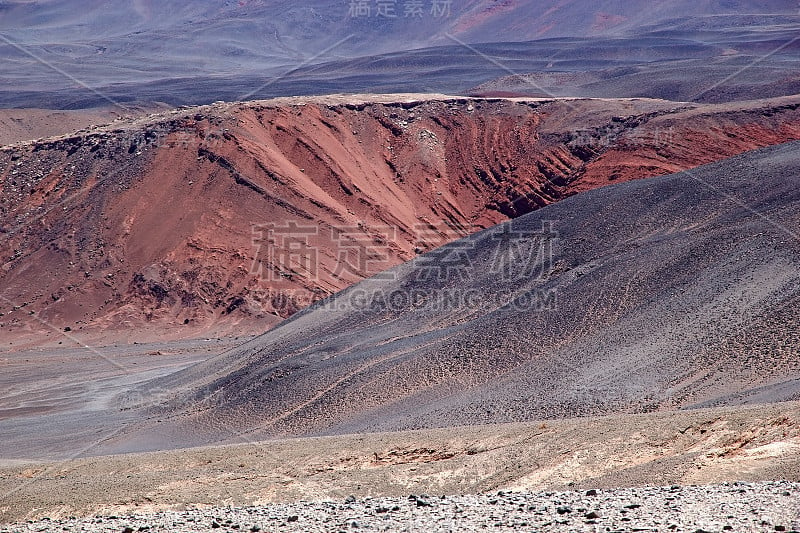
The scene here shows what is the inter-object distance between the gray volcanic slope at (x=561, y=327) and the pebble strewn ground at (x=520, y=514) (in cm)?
602

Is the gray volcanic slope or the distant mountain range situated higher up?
the distant mountain range

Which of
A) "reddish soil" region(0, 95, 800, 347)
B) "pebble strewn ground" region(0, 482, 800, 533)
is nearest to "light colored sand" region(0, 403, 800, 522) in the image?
"pebble strewn ground" region(0, 482, 800, 533)

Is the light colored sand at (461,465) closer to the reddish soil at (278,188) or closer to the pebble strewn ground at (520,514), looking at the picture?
the pebble strewn ground at (520,514)

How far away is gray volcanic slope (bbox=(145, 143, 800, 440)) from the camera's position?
Answer: 59.5 feet

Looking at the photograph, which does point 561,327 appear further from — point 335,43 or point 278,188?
Answer: point 335,43

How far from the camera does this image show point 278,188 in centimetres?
3734

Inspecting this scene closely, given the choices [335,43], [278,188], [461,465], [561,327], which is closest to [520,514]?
[461,465]

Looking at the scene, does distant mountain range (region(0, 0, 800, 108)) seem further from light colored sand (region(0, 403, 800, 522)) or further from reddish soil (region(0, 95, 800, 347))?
light colored sand (region(0, 403, 800, 522))

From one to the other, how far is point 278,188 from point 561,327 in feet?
62.1

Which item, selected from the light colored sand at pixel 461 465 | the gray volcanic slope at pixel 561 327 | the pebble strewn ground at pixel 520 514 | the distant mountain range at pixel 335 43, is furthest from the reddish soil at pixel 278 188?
the pebble strewn ground at pixel 520 514

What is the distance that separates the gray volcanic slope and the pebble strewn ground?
6.02 m

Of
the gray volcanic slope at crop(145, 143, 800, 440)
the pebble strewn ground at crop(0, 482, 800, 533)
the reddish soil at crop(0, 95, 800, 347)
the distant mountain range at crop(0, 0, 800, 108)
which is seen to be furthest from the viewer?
the distant mountain range at crop(0, 0, 800, 108)

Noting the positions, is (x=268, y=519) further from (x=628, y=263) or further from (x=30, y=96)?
(x=30, y=96)

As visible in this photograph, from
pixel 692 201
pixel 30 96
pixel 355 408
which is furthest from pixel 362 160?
pixel 30 96
